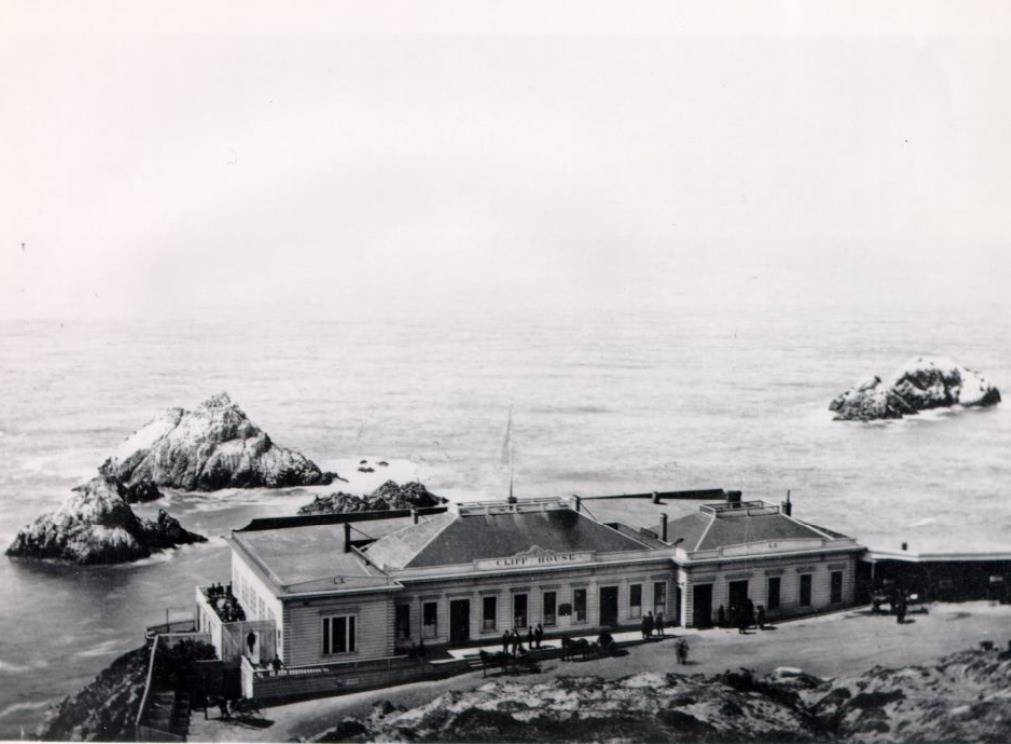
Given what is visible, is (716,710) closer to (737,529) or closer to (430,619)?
(737,529)

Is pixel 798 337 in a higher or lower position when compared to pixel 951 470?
higher

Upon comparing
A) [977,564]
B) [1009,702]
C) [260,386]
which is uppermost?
[260,386]

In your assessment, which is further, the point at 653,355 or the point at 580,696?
the point at 653,355

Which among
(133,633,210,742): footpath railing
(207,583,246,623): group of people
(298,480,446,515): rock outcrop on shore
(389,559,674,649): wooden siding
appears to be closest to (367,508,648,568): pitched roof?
(389,559,674,649): wooden siding

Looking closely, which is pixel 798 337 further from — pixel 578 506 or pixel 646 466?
pixel 578 506

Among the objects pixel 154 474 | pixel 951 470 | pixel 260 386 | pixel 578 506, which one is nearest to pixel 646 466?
pixel 578 506

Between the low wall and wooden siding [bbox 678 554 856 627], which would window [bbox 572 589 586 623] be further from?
the low wall

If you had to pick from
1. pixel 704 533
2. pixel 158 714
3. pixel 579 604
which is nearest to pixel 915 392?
pixel 704 533
